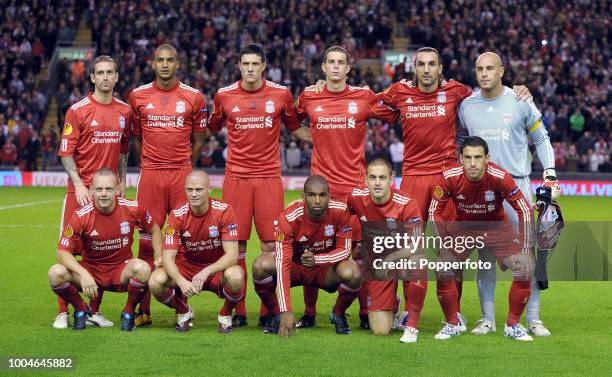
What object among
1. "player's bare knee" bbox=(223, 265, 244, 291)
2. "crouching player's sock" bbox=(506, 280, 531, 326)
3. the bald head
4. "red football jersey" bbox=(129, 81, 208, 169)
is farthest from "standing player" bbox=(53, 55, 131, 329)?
"crouching player's sock" bbox=(506, 280, 531, 326)

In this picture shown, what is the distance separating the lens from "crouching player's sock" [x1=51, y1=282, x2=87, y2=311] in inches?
314

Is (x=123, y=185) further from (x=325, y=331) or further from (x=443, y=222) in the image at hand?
(x=443, y=222)

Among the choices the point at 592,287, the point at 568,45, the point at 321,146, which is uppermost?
the point at 568,45

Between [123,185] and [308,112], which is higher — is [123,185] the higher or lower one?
the lower one

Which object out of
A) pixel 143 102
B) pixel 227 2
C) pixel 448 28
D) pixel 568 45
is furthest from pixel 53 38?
pixel 143 102

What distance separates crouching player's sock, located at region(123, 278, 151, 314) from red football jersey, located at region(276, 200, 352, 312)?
109 cm

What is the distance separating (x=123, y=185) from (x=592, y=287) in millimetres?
5268

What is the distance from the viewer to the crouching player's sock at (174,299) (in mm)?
7988

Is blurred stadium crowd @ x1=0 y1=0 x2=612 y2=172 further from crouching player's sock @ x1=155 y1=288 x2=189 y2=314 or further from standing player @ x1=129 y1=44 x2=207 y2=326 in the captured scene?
crouching player's sock @ x1=155 y1=288 x2=189 y2=314

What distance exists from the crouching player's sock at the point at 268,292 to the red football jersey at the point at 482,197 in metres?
1.40

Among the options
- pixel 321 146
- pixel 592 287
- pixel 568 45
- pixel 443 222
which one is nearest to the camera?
pixel 443 222

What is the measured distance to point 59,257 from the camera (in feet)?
26.3

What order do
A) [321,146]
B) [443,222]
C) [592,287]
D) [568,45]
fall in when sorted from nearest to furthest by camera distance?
1. [443,222]
2. [321,146]
3. [592,287]
4. [568,45]

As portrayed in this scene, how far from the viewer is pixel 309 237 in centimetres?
809
